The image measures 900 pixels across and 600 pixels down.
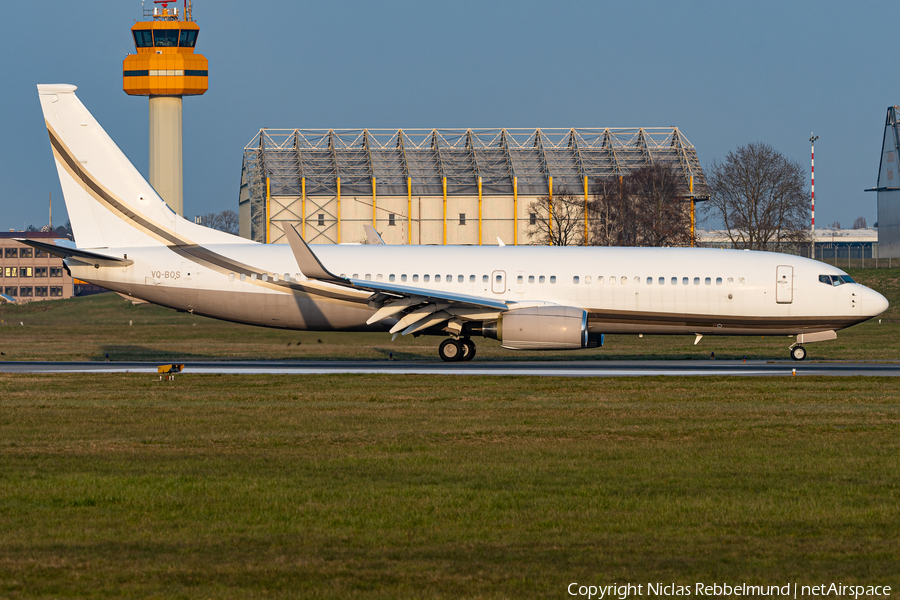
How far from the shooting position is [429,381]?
2427cm

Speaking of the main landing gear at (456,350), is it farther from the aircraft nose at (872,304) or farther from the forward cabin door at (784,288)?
the aircraft nose at (872,304)

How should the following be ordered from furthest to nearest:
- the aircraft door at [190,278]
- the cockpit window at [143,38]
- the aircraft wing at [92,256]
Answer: the cockpit window at [143,38], the aircraft door at [190,278], the aircraft wing at [92,256]

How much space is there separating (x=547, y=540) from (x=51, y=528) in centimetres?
468

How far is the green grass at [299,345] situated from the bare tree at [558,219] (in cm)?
2806

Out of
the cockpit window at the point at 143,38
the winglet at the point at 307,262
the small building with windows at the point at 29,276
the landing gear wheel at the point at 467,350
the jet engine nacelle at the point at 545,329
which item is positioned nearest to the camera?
the winglet at the point at 307,262

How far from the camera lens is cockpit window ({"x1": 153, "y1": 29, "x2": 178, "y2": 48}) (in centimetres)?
10262

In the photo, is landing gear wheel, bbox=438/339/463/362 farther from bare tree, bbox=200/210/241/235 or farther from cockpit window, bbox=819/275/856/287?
bare tree, bbox=200/210/241/235

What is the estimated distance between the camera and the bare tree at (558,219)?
77750 mm

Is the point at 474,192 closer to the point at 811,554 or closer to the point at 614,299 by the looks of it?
the point at 614,299

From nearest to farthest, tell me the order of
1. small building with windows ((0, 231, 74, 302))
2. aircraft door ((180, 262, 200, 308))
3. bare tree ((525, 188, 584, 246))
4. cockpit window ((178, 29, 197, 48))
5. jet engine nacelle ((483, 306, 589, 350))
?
jet engine nacelle ((483, 306, 589, 350)) < aircraft door ((180, 262, 200, 308)) < bare tree ((525, 188, 584, 246)) < cockpit window ((178, 29, 197, 48)) < small building with windows ((0, 231, 74, 302))

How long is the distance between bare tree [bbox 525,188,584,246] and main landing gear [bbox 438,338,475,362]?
4380 cm

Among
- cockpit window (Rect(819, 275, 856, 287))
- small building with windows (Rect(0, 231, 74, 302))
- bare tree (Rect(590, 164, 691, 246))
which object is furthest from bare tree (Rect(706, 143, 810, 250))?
small building with windows (Rect(0, 231, 74, 302))

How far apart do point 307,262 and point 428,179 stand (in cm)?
6375

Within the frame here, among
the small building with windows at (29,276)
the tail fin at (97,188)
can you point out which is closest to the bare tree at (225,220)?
the small building with windows at (29,276)
